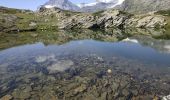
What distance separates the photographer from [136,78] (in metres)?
29.5

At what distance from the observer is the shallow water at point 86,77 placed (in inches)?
981

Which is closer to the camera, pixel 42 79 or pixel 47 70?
pixel 42 79

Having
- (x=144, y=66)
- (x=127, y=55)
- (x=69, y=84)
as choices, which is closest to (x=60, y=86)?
(x=69, y=84)

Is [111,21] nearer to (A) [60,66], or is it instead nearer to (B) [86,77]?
(A) [60,66]

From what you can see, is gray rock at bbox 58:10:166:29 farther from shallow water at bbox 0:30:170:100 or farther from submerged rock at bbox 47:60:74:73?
submerged rock at bbox 47:60:74:73

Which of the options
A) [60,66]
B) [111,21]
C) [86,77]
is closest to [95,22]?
[111,21]

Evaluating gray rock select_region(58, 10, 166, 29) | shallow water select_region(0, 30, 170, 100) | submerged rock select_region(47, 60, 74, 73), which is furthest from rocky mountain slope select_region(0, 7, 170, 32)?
submerged rock select_region(47, 60, 74, 73)

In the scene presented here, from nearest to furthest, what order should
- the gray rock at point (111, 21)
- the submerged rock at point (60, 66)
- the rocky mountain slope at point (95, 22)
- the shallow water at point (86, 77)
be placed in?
the shallow water at point (86, 77) → the submerged rock at point (60, 66) → the rocky mountain slope at point (95, 22) → the gray rock at point (111, 21)

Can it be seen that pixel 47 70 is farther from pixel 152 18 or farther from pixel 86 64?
pixel 152 18

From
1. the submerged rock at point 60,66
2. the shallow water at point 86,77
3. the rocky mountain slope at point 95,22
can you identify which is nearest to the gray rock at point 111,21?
the rocky mountain slope at point 95,22

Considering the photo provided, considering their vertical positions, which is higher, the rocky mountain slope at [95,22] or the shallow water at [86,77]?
the shallow water at [86,77]

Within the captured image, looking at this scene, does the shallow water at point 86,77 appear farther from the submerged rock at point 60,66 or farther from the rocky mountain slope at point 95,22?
the rocky mountain slope at point 95,22

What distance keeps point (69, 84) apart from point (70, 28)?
303 feet

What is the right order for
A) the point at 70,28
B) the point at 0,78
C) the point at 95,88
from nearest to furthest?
the point at 95,88 < the point at 0,78 < the point at 70,28
